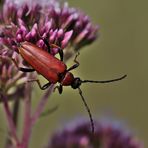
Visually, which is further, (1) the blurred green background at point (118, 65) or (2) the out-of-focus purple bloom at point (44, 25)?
(1) the blurred green background at point (118, 65)

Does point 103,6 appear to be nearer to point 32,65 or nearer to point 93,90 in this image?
point 93,90

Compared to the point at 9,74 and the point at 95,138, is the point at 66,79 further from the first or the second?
the point at 95,138

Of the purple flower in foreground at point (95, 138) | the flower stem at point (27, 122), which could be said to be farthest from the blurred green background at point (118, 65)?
the flower stem at point (27, 122)

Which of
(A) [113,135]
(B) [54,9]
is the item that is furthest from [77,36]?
(A) [113,135]

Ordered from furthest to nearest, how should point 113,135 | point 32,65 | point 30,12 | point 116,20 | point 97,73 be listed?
point 116,20 < point 97,73 < point 113,135 < point 30,12 < point 32,65

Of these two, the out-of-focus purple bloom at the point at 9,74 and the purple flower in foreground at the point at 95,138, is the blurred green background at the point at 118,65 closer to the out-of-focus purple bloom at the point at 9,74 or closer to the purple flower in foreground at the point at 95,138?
the purple flower in foreground at the point at 95,138

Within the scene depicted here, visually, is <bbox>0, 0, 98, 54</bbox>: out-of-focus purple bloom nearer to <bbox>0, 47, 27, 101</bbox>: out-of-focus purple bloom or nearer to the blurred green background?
<bbox>0, 47, 27, 101</bbox>: out-of-focus purple bloom
